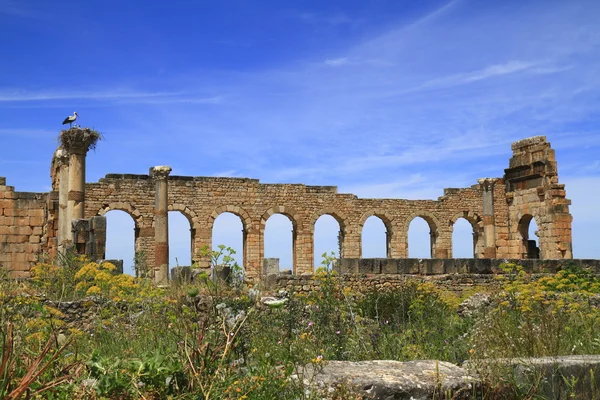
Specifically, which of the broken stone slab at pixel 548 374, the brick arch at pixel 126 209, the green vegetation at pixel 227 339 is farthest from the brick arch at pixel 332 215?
the broken stone slab at pixel 548 374

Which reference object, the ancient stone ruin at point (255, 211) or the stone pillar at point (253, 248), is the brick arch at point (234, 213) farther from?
the stone pillar at point (253, 248)

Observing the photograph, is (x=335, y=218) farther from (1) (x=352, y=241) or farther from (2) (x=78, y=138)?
(2) (x=78, y=138)

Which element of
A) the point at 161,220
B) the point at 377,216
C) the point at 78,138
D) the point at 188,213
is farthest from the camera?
the point at 377,216

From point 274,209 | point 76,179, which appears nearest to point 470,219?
point 274,209

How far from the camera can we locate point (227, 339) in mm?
3518

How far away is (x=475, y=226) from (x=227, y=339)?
26.0 meters

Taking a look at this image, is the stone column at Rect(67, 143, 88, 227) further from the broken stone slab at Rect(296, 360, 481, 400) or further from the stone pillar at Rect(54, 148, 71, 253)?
the broken stone slab at Rect(296, 360, 481, 400)

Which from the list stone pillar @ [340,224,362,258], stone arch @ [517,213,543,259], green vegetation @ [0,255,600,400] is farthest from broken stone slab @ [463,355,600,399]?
→ stone pillar @ [340,224,362,258]

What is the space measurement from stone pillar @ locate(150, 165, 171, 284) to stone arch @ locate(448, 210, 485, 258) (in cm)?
1276

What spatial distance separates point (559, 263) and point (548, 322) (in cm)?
931

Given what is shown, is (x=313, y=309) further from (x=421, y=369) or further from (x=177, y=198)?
(x=177, y=198)

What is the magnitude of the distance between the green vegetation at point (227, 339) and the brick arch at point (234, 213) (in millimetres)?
12966

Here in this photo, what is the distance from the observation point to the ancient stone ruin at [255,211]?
59.5 feet

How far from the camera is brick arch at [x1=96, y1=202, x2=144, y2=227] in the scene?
73.7ft
